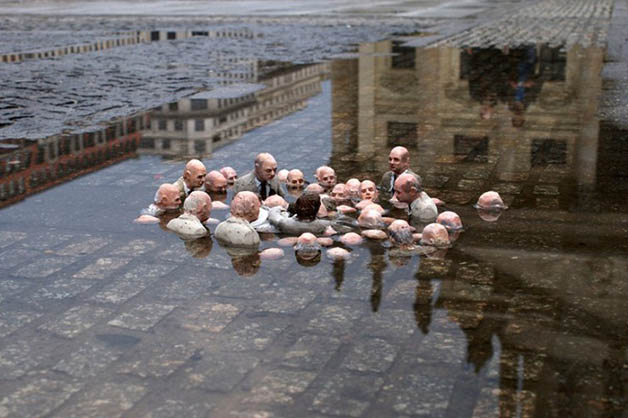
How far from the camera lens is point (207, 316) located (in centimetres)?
465

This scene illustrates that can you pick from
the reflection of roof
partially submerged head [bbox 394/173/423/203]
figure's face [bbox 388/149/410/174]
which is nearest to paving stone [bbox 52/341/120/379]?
partially submerged head [bbox 394/173/423/203]

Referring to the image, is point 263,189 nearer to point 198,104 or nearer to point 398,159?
point 398,159

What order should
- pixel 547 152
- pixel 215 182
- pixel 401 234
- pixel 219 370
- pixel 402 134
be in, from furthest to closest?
pixel 402 134, pixel 547 152, pixel 215 182, pixel 401 234, pixel 219 370

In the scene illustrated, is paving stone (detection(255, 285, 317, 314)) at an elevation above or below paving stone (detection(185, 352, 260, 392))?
above

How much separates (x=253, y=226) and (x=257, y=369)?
228 cm

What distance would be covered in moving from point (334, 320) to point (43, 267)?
2009 mm

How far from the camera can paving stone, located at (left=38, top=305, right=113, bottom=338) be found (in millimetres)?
4485

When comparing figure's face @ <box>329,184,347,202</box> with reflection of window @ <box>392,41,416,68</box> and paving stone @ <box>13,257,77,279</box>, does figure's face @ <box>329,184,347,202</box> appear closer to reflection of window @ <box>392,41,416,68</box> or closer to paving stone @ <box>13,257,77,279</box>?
paving stone @ <box>13,257,77,279</box>

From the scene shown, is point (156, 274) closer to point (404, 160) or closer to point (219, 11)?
point (404, 160)

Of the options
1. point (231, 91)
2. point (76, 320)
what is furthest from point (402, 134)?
point (76, 320)

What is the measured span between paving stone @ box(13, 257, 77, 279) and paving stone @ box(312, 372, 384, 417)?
2.27m

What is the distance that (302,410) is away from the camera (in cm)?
364

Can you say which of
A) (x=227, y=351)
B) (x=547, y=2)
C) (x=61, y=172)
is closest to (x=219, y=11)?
(x=547, y=2)

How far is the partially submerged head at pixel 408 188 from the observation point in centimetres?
660
